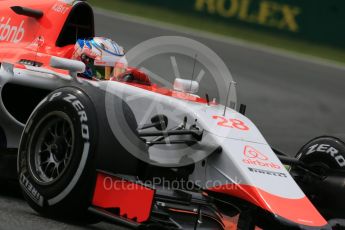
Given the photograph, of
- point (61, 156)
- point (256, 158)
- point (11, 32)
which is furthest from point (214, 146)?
point (11, 32)

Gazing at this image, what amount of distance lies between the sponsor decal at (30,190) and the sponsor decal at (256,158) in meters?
1.39

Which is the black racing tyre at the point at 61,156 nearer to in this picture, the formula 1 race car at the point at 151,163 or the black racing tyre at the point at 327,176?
the formula 1 race car at the point at 151,163

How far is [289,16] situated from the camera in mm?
18125

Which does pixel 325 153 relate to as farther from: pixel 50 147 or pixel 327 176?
pixel 50 147

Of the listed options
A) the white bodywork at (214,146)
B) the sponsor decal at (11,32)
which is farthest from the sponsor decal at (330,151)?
the sponsor decal at (11,32)

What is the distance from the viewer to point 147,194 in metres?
5.14

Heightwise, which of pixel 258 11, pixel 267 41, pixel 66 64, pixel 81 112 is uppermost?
pixel 66 64

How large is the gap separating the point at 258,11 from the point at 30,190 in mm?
13410

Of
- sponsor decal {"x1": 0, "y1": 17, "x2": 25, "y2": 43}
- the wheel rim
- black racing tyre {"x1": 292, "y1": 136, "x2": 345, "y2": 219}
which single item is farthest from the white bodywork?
sponsor decal {"x1": 0, "y1": 17, "x2": 25, "y2": 43}

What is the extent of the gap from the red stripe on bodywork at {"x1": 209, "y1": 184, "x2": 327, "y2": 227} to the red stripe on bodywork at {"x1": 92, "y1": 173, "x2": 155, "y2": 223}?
22.8 inches

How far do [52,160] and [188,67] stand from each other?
914 centimetres

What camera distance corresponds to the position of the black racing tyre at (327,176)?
6223 millimetres

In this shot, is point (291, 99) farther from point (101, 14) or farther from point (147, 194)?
point (147, 194)

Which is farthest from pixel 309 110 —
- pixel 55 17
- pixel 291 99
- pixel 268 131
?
pixel 55 17
